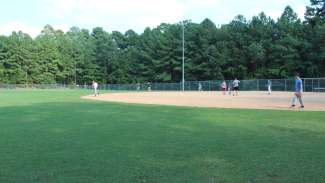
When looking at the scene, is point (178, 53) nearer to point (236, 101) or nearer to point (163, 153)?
point (236, 101)

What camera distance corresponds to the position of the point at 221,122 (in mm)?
15812

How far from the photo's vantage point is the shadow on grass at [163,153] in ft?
23.6

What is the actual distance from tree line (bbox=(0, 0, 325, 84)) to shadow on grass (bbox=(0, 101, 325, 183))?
37720 mm

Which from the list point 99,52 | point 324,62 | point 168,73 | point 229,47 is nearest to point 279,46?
point 324,62

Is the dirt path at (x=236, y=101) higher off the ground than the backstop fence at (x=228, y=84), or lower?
lower

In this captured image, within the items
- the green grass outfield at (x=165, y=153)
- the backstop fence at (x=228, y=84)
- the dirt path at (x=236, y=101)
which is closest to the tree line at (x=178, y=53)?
the backstop fence at (x=228, y=84)

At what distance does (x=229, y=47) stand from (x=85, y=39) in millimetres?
59308

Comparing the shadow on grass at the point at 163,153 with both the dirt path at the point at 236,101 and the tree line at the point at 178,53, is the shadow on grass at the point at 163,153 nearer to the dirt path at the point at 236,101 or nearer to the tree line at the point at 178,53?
the dirt path at the point at 236,101

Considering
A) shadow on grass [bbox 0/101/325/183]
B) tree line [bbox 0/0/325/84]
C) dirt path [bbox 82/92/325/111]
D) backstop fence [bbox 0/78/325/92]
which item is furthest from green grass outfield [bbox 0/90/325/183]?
backstop fence [bbox 0/78/325/92]

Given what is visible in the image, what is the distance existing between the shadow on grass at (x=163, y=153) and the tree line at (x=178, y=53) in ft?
124

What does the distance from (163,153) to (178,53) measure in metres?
86.1

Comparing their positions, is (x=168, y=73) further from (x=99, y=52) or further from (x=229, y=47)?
(x=99, y=52)

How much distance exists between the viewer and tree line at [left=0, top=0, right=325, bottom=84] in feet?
241

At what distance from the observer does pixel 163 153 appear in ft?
30.3
